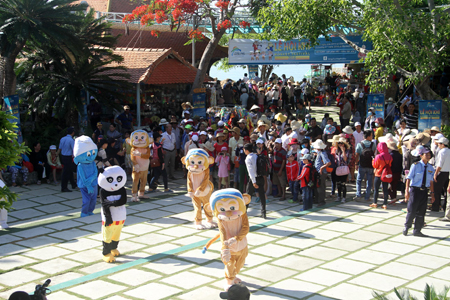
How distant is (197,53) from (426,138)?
14714 millimetres

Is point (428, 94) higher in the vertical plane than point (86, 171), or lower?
higher

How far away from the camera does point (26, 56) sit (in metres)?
16.5

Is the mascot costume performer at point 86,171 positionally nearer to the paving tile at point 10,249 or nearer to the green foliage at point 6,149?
the paving tile at point 10,249

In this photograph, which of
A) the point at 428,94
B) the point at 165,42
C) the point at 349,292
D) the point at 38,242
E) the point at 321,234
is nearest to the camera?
the point at 349,292

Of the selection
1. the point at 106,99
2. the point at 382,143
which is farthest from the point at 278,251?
the point at 106,99

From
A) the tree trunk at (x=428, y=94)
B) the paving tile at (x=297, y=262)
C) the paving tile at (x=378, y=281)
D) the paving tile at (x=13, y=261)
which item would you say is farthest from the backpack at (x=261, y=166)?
the tree trunk at (x=428, y=94)

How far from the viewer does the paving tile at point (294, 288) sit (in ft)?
22.8

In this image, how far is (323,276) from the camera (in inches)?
297

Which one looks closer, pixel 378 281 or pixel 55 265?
pixel 378 281

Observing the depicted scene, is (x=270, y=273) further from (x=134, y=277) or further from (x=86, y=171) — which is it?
(x=86, y=171)

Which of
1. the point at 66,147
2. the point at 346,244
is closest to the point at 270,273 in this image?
the point at 346,244

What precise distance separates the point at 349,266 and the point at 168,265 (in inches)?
115

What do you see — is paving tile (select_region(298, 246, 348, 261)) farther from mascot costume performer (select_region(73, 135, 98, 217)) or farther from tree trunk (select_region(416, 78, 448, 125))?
tree trunk (select_region(416, 78, 448, 125))

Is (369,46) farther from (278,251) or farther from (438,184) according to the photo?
(278,251)
